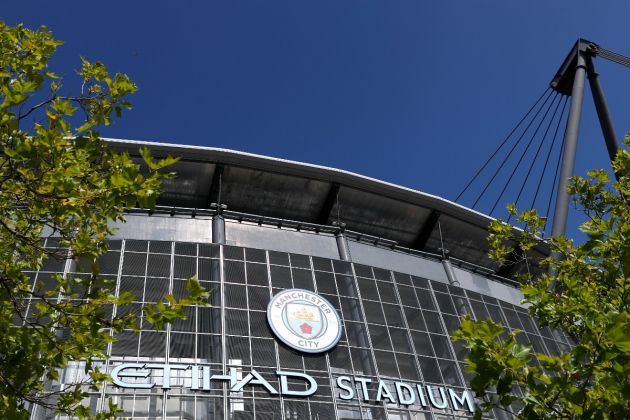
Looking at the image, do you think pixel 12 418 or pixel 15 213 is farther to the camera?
pixel 15 213

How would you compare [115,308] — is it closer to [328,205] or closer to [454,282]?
[328,205]

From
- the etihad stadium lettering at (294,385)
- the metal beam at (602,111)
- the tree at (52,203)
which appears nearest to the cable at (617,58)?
the metal beam at (602,111)

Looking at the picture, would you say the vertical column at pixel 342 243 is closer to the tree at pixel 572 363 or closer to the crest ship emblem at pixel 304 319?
the crest ship emblem at pixel 304 319

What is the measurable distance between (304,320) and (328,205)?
7.82m

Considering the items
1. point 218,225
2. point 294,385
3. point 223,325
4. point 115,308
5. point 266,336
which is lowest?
point 294,385

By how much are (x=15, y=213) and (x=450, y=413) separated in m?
19.7

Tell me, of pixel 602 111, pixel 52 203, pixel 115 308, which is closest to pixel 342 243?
pixel 115 308

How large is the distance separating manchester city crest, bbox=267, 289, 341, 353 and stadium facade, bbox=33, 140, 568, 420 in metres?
0.05

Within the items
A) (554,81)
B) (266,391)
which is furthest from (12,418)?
(554,81)

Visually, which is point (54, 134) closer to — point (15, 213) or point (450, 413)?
point (15, 213)

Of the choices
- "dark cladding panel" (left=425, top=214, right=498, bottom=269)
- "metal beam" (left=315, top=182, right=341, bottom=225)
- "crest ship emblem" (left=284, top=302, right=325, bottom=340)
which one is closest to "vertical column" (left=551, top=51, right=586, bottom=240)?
"dark cladding panel" (left=425, top=214, right=498, bottom=269)

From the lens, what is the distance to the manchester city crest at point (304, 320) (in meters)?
23.2

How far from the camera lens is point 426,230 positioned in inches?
1282

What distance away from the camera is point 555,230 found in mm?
24125
